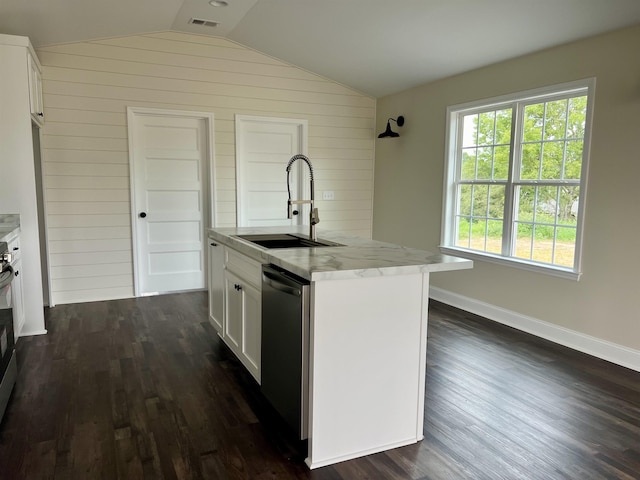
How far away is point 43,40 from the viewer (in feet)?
14.3

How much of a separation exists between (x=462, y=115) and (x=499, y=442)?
3412mm

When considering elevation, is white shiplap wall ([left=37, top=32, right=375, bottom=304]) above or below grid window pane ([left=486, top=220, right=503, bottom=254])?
above

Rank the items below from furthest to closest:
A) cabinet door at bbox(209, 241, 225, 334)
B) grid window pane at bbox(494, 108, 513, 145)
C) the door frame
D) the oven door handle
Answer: the door frame
grid window pane at bbox(494, 108, 513, 145)
cabinet door at bbox(209, 241, 225, 334)
the oven door handle

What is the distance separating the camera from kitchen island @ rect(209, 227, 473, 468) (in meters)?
2.06

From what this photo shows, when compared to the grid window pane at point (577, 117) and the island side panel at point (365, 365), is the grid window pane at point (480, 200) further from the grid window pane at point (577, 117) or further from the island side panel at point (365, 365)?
the island side panel at point (365, 365)

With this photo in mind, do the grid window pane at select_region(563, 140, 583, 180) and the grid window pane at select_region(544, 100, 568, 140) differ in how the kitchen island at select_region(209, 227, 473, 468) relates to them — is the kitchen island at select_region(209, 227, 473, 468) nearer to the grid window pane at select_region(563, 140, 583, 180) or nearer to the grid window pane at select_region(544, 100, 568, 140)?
the grid window pane at select_region(563, 140, 583, 180)

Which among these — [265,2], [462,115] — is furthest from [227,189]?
[462,115]

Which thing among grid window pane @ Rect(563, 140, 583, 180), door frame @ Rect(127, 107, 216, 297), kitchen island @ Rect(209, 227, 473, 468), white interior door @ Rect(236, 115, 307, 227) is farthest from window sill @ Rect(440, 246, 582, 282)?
door frame @ Rect(127, 107, 216, 297)

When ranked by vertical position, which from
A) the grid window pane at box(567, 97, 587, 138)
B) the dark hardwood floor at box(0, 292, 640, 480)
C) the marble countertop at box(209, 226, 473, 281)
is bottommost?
the dark hardwood floor at box(0, 292, 640, 480)

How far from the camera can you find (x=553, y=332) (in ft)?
12.7

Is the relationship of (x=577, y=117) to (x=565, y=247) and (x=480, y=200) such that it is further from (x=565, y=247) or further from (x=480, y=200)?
(x=480, y=200)

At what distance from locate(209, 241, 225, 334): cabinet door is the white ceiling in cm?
218

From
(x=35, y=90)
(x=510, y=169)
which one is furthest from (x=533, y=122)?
(x=35, y=90)

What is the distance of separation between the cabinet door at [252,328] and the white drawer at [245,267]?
5 centimetres
